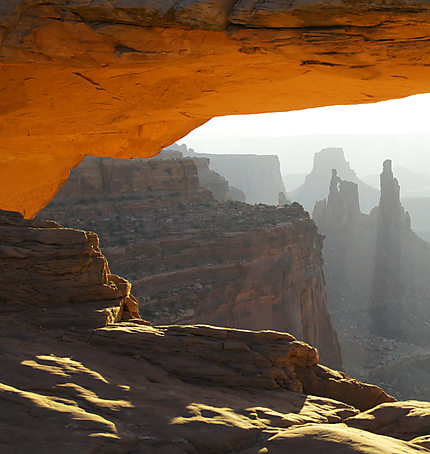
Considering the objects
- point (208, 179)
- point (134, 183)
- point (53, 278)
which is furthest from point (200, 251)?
point (208, 179)

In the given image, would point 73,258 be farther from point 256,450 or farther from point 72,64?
point 256,450

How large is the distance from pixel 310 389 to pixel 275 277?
24.2 meters

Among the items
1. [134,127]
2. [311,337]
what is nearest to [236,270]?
[311,337]

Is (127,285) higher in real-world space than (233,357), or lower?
higher

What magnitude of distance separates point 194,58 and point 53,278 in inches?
166

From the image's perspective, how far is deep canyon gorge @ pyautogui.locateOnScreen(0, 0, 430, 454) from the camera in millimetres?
5156

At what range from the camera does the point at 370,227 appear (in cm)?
6331

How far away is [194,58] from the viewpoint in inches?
266

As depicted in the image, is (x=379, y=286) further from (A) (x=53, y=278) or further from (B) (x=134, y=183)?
(A) (x=53, y=278)

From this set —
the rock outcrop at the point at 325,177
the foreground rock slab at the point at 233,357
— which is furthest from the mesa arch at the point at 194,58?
the rock outcrop at the point at 325,177

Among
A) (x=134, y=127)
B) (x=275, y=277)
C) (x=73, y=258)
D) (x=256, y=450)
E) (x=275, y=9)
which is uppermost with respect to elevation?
(x=275, y=9)

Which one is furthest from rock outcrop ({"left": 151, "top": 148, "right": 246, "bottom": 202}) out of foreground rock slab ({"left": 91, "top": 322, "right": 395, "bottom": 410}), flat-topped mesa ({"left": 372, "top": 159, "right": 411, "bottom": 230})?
foreground rock slab ({"left": 91, "top": 322, "right": 395, "bottom": 410})

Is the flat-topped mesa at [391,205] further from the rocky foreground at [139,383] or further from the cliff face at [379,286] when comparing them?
the rocky foreground at [139,383]

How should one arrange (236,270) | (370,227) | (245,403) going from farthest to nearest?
(370,227) → (236,270) → (245,403)
